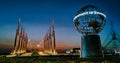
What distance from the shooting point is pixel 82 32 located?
137ft

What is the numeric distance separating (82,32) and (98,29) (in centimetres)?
342

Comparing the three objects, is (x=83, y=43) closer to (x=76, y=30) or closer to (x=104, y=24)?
(x=76, y=30)

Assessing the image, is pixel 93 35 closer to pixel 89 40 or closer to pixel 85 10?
pixel 89 40

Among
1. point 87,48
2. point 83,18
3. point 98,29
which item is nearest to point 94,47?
point 87,48

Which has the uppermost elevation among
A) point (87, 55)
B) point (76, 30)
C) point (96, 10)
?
point (96, 10)

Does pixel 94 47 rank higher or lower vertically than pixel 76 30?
lower

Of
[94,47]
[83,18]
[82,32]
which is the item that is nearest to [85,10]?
[83,18]

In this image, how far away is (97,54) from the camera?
40438 mm

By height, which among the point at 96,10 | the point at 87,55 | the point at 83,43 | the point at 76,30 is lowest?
the point at 87,55

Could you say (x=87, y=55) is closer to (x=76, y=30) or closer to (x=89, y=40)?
(x=89, y=40)

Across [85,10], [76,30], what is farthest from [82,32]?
[85,10]

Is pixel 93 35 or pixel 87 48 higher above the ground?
pixel 93 35

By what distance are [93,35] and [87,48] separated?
299cm

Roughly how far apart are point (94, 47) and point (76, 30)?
5483 millimetres
